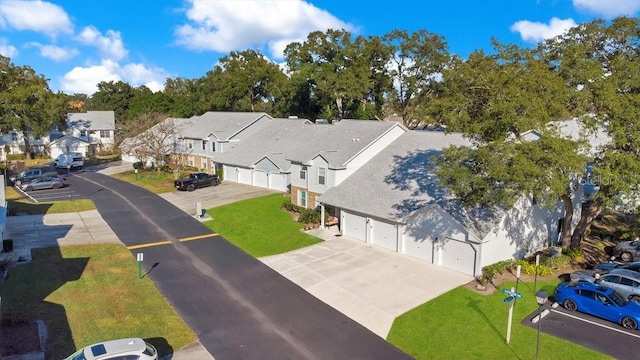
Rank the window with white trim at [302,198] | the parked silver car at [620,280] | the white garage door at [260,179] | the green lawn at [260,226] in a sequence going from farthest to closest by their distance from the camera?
the white garage door at [260,179] < the window with white trim at [302,198] < the green lawn at [260,226] < the parked silver car at [620,280]

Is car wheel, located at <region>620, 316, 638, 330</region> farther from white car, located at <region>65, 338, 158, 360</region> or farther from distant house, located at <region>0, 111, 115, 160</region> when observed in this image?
distant house, located at <region>0, 111, 115, 160</region>

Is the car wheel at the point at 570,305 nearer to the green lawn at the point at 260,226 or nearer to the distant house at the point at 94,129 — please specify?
the green lawn at the point at 260,226

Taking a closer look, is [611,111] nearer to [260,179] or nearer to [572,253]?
[572,253]

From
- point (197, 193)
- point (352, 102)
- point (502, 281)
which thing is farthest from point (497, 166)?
point (352, 102)

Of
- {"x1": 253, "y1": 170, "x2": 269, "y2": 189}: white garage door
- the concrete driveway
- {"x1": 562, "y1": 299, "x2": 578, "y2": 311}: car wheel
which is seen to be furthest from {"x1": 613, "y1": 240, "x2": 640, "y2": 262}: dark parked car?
{"x1": 253, "y1": 170, "x2": 269, "y2": 189}: white garage door

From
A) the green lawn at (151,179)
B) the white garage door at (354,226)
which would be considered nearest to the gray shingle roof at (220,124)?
the green lawn at (151,179)
